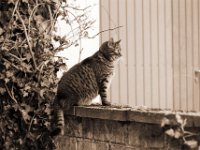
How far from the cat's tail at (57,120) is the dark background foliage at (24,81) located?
0.17ft

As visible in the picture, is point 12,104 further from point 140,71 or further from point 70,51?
point 140,71

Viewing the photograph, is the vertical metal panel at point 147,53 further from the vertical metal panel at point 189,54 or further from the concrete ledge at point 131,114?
the concrete ledge at point 131,114

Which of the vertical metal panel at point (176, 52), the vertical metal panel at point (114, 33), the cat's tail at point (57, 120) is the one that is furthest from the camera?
the vertical metal panel at point (176, 52)

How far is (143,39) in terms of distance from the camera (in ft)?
21.9

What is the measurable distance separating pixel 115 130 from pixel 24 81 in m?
1.44

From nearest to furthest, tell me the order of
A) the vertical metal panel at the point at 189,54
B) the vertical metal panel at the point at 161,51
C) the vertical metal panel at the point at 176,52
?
the vertical metal panel at the point at 161,51 < the vertical metal panel at the point at 176,52 < the vertical metal panel at the point at 189,54

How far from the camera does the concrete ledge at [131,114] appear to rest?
3566 mm

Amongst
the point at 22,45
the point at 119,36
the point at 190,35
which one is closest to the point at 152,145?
the point at 22,45

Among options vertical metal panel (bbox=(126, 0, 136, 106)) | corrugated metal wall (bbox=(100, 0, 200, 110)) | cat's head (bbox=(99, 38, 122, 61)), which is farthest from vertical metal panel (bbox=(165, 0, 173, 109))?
cat's head (bbox=(99, 38, 122, 61))

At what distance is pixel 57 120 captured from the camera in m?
5.18

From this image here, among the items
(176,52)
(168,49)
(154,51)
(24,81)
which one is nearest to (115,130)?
(24,81)

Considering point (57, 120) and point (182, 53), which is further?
point (182, 53)

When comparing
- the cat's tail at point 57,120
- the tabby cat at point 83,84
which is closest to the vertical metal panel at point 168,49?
the tabby cat at point 83,84

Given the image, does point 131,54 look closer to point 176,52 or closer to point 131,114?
point 176,52
